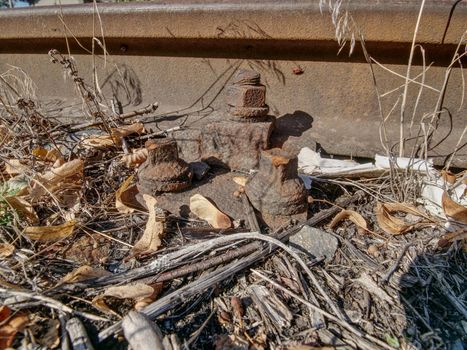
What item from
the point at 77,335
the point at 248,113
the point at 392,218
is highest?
the point at 248,113

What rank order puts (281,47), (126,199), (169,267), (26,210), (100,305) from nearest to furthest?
1. (100,305)
2. (169,267)
3. (26,210)
4. (126,199)
5. (281,47)

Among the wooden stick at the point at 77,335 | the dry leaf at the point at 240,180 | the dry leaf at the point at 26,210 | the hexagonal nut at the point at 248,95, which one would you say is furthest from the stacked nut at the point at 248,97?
the wooden stick at the point at 77,335

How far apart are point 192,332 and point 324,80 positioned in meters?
1.58

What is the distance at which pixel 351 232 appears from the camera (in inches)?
53.6

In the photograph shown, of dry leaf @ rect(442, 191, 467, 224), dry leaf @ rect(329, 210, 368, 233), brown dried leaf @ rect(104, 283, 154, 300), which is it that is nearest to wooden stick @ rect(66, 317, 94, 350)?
brown dried leaf @ rect(104, 283, 154, 300)

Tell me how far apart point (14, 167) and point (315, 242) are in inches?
60.2

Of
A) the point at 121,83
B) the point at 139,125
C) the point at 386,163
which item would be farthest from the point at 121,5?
the point at 386,163

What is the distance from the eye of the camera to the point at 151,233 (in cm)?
125

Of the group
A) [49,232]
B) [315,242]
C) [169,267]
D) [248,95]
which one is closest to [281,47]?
[248,95]

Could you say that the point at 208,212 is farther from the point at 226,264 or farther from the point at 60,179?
the point at 60,179

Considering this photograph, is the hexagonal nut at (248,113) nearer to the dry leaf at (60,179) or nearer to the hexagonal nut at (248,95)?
the hexagonal nut at (248,95)

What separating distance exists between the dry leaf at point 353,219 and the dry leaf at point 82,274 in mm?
958

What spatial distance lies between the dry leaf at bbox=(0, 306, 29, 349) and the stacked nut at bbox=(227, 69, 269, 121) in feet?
4.04

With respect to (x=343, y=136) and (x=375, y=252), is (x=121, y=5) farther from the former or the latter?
(x=375, y=252)
